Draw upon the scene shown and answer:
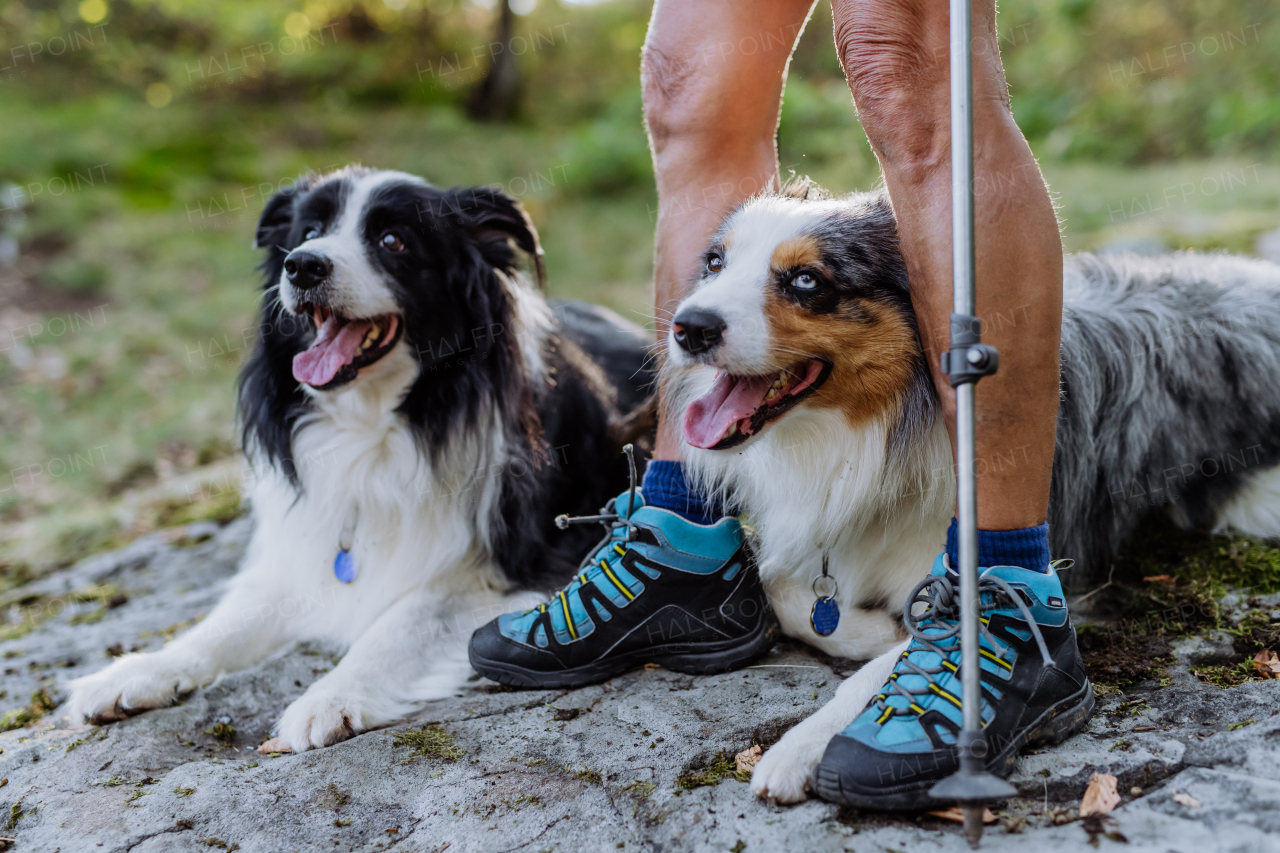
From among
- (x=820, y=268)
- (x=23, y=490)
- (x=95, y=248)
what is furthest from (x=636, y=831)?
(x=95, y=248)

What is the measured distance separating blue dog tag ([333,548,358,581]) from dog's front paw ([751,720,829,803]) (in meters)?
1.54

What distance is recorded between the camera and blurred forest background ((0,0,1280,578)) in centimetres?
570

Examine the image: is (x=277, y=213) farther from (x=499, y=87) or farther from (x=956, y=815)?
(x=499, y=87)

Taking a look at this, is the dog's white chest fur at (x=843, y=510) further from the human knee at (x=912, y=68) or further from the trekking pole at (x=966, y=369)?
the human knee at (x=912, y=68)

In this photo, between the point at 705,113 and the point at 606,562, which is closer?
the point at 606,562

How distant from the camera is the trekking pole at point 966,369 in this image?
1.49 meters

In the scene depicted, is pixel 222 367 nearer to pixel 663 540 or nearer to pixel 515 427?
pixel 515 427

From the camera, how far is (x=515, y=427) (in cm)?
289

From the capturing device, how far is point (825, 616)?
227cm

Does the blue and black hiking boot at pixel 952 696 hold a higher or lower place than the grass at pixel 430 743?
higher

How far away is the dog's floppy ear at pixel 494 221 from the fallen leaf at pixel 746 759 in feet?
5.70

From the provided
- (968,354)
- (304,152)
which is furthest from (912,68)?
(304,152)

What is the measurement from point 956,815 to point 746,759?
0.41m

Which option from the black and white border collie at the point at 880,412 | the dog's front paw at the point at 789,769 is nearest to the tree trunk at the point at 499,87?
the black and white border collie at the point at 880,412
